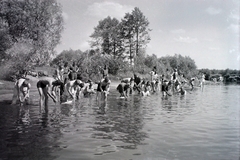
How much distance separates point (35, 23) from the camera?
27.5 meters

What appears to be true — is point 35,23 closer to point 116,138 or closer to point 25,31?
point 25,31

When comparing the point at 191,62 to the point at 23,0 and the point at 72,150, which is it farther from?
the point at 72,150

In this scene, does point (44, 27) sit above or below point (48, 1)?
below

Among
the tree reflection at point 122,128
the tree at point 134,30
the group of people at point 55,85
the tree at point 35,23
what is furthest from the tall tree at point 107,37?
the tree reflection at point 122,128

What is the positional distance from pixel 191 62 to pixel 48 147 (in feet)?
270

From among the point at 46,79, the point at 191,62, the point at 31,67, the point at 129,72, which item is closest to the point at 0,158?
the point at 46,79

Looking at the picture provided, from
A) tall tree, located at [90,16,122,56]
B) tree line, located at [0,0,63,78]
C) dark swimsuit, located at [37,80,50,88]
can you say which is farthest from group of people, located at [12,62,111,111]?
tall tree, located at [90,16,122,56]

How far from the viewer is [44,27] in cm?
2870

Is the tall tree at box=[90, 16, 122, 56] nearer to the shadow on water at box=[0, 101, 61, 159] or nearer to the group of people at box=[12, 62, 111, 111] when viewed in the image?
the group of people at box=[12, 62, 111, 111]

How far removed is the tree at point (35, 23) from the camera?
85.7ft

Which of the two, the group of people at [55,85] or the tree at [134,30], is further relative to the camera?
the tree at [134,30]

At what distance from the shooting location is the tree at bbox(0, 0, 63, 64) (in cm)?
2612

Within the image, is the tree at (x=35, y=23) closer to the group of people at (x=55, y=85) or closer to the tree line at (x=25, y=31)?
the tree line at (x=25, y=31)

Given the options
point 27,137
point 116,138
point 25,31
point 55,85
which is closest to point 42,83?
point 55,85
